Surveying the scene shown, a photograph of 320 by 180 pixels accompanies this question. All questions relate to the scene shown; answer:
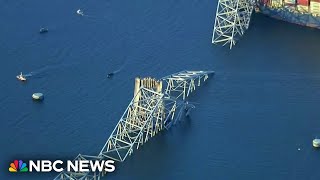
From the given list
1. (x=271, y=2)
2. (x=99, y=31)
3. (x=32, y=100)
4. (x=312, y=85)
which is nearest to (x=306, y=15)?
(x=271, y=2)

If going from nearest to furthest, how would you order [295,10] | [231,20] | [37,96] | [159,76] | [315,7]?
[37,96], [159,76], [315,7], [231,20], [295,10]

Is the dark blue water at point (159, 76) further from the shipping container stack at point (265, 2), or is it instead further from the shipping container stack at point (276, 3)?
the shipping container stack at point (276, 3)

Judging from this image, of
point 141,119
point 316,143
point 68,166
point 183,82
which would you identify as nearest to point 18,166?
point 68,166

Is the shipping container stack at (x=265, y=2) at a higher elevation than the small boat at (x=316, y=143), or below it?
higher

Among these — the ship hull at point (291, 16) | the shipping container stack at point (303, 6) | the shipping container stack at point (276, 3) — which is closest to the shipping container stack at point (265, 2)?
the ship hull at point (291, 16)

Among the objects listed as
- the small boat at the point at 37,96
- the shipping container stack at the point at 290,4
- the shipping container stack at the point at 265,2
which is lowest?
the small boat at the point at 37,96

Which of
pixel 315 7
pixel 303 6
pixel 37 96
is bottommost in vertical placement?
pixel 37 96

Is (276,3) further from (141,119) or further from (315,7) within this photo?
(141,119)
